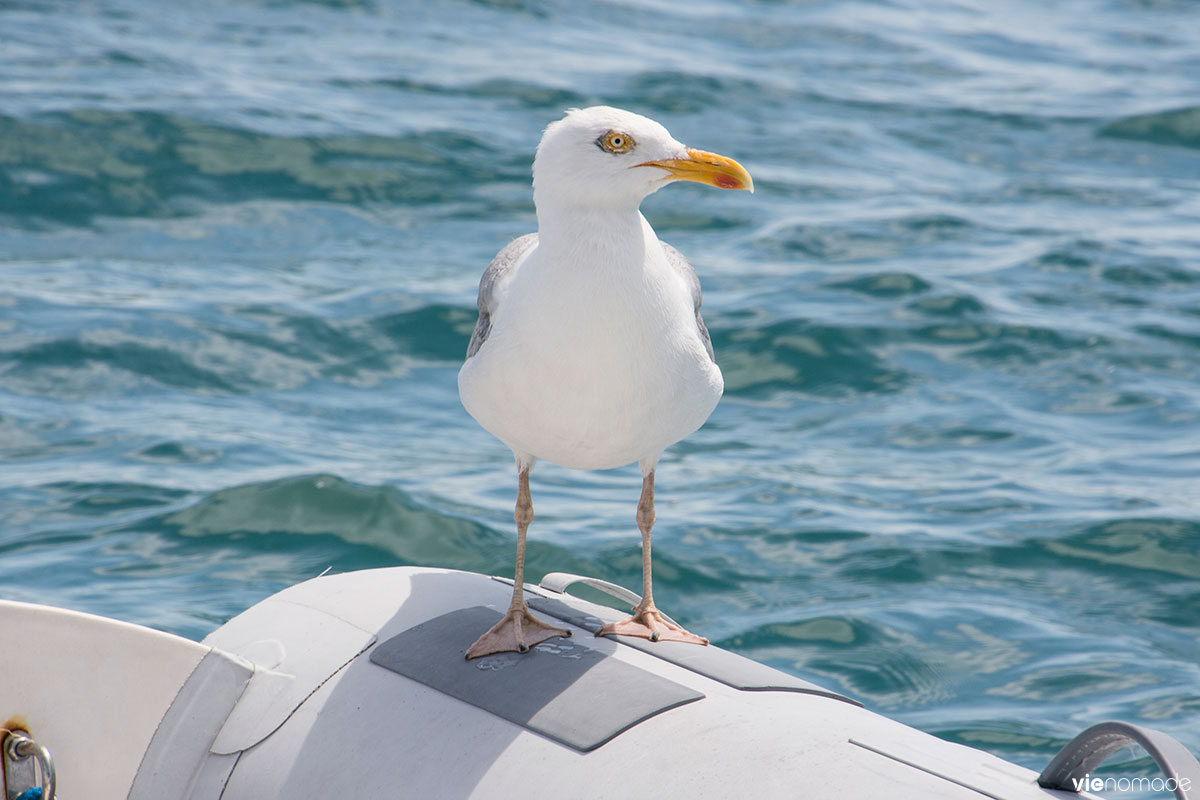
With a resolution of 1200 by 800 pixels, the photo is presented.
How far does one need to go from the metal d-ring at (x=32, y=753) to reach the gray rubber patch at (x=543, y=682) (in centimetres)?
92

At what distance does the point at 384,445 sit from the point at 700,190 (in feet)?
19.5

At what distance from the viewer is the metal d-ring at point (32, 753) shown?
12.2 feet

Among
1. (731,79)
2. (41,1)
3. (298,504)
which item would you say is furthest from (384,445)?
(41,1)

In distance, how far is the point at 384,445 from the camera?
336 inches

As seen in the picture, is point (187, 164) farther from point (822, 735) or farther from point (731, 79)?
point (822, 735)

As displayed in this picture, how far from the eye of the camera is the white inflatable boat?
336cm

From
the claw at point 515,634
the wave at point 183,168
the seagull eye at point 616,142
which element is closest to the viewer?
the seagull eye at point 616,142

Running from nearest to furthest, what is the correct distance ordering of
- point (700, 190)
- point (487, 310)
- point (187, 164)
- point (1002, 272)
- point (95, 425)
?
point (487, 310)
point (95, 425)
point (1002, 272)
point (187, 164)
point (700, 190)

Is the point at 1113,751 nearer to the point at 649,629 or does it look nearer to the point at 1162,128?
the point at 649,629

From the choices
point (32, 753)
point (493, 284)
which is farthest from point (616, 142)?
point (32, 753)

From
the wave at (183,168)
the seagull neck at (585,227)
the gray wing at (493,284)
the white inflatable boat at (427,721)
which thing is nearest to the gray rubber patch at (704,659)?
the white inflatable boat at (427,721)

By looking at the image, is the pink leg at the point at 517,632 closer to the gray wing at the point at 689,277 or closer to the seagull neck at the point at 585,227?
the gray wing at the point at 689,277

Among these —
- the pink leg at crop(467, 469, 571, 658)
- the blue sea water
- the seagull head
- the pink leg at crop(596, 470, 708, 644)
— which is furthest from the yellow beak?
the blue sea water

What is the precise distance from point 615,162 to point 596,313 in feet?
1.40
